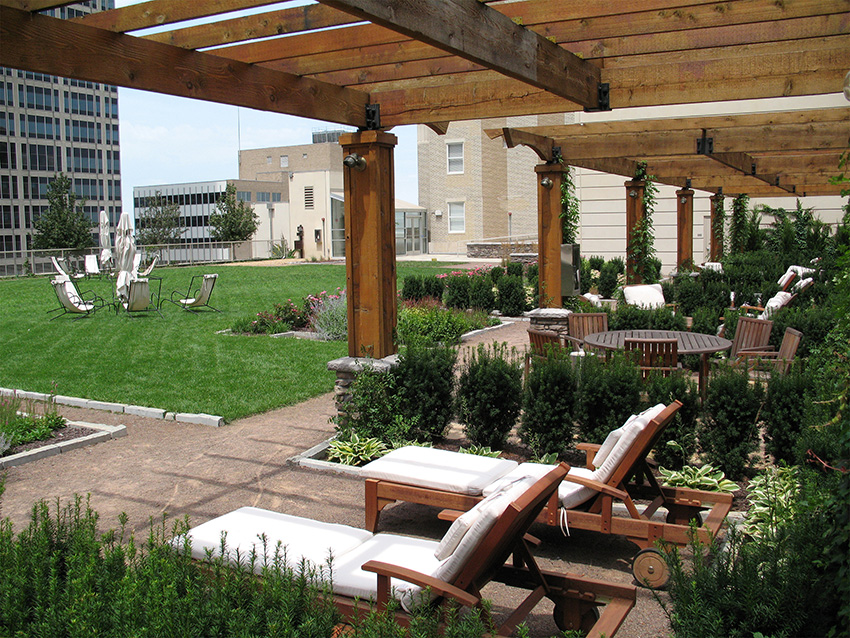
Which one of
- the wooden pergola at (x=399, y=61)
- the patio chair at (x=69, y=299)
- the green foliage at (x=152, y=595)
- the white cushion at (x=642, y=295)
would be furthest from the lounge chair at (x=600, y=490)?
the patio chair at (x=69, y=299)

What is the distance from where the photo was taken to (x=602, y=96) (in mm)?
6535

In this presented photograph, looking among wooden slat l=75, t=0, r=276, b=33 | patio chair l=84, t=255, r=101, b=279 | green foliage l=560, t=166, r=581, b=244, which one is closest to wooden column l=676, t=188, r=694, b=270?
green foliage l=560, t=166, r=581, b=244

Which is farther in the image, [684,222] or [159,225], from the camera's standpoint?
[159,225]

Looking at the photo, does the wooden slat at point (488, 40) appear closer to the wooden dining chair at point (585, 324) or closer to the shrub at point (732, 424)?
the shrub at point (732, 424)

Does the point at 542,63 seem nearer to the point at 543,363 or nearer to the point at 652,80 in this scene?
the point at 652,80

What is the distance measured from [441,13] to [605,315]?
662cm

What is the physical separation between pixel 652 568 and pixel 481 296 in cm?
1283

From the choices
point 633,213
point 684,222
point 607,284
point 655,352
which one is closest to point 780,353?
point 655,352

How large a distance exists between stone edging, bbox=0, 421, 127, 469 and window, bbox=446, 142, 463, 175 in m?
41.9

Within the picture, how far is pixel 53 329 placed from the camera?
1494 cm

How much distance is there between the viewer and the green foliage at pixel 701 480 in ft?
17.8

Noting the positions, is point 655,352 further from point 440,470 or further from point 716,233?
point 716,233

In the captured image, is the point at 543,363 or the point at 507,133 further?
the point at 507,133

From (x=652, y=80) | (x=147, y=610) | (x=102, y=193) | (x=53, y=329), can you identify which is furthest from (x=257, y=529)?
(x=102, y=193)
